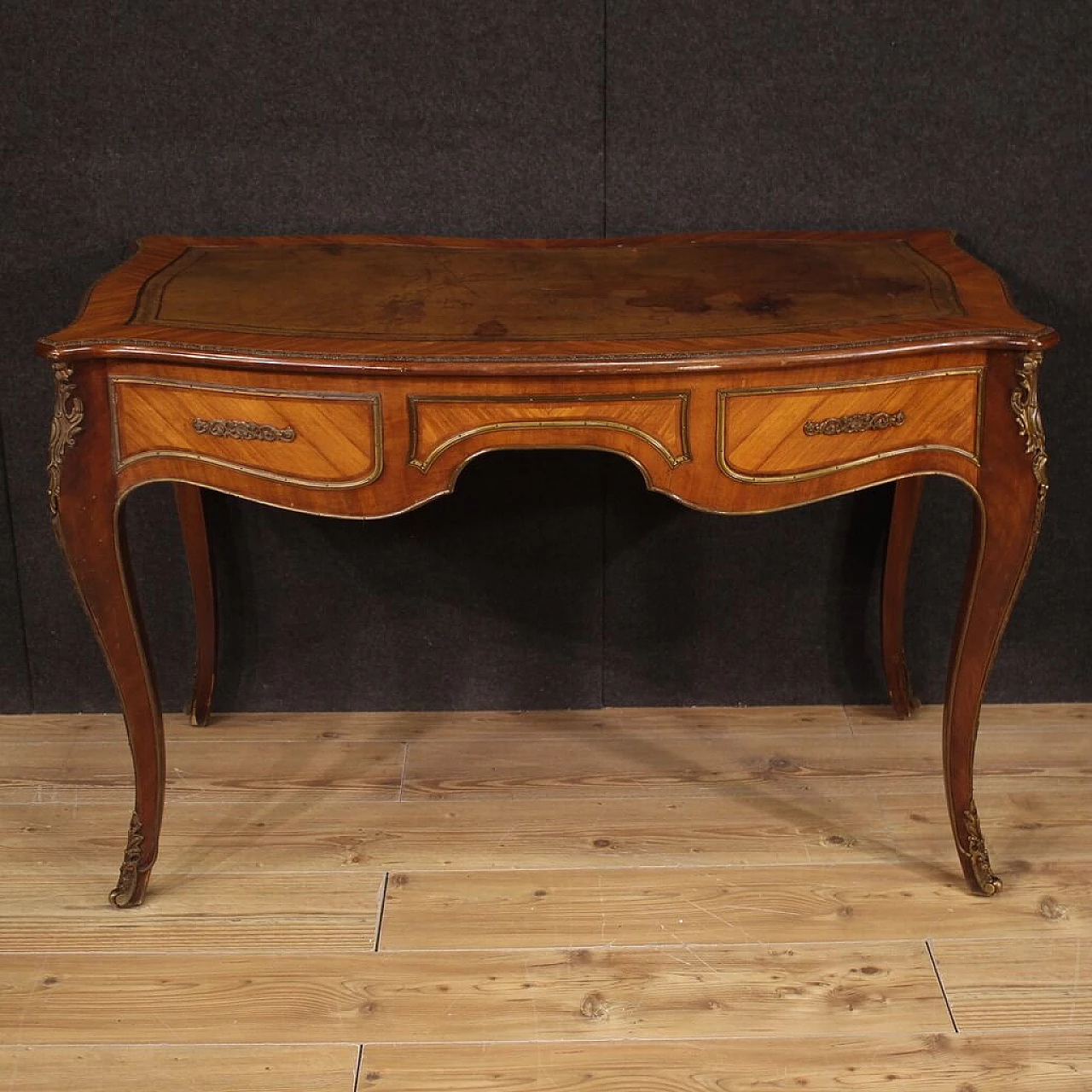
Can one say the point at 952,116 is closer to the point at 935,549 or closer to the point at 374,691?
the point at 935,549

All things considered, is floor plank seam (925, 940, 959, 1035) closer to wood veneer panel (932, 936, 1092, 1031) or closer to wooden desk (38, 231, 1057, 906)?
wood veneer panel (932, 936, 1092, 1031)

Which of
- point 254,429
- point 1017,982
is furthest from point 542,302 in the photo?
point 1017,982

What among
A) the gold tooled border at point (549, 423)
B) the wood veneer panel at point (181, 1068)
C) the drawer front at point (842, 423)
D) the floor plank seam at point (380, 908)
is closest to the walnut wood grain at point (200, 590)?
the floor plank seam at point (380, 908)

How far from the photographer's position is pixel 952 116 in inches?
87.4

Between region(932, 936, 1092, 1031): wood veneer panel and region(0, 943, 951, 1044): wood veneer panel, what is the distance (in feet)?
0.10

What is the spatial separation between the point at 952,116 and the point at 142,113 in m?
1.24

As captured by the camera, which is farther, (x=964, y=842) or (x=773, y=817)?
(x=773, y=817)

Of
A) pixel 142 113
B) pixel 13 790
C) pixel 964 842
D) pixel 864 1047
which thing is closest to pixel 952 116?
pixel 964 842

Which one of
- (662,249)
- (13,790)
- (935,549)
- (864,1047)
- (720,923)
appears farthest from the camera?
(935,549)

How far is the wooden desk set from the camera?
1.71 meters

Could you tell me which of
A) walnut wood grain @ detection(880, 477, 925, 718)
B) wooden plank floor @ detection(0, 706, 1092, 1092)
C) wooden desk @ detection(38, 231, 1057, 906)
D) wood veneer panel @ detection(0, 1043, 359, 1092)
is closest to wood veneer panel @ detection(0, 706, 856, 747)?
wooden plank floor @ detection(0, 706, 1092, 1092)

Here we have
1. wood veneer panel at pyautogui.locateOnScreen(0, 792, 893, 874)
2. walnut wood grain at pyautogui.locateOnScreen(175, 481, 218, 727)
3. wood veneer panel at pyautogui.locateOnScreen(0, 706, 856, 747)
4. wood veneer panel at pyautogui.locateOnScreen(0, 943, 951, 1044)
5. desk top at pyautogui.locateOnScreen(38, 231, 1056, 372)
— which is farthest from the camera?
wood veneer panel at pyautogui.locateOnScreen(0, 706, 856, 747)

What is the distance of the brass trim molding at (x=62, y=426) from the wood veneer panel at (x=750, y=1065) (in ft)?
2.64

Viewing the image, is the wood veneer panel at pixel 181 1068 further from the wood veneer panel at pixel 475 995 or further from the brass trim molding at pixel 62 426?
the brass trim molding at pixel 62 426
